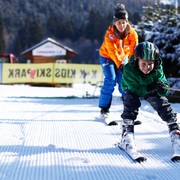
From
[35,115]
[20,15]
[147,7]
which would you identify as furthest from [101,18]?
[35,115]

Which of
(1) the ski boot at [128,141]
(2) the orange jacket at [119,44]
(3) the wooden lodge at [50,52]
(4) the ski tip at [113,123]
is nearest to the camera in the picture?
(1) the ski boot at [128,141]

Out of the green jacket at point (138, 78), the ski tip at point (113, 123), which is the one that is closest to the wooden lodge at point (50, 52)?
the ski tip at point (113, 123)

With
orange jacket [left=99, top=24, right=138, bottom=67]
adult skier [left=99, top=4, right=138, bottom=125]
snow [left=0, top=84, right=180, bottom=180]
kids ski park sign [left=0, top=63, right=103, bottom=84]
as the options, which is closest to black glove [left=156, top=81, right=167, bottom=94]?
snow [left=0, top=84, right=180, bottom=180]

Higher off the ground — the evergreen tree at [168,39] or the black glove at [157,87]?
the evergreen tree at [168,39]

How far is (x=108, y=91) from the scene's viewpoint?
16.3ft

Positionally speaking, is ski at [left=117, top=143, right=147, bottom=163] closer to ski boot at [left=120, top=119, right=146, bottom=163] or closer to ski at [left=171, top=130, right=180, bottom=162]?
ski boot at [left=120, top=119, right=146, bottom=163]

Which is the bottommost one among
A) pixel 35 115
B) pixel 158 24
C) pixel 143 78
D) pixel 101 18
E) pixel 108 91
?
pixel 35 115

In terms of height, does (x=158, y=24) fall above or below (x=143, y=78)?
above

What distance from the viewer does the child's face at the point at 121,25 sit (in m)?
4.58

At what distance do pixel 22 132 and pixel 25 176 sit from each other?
159cm

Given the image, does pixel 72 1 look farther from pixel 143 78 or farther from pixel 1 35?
pixel 143 78

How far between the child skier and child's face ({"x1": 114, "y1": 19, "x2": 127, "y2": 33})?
1568mm

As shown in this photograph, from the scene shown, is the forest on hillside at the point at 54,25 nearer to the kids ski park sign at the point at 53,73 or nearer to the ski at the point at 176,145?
the kids ski park sign at the point at 53,73

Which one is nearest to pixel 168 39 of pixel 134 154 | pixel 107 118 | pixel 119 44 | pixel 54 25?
pixel 119 44
